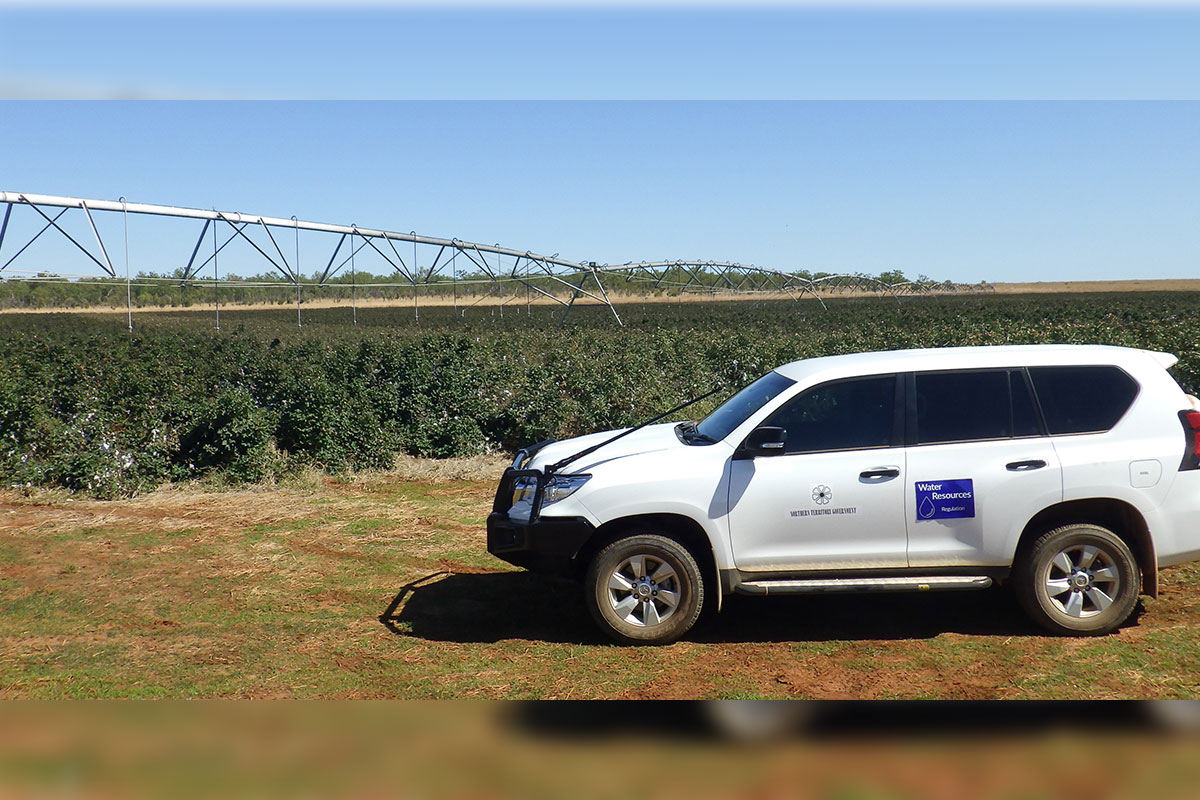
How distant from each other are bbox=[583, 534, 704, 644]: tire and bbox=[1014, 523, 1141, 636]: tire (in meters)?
2.21

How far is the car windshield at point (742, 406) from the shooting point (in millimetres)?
6441

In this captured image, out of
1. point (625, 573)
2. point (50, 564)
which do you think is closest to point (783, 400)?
point (625, 573)

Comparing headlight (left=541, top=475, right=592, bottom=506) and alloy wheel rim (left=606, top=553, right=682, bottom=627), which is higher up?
headlight (left=541, top=475, right=592, bottom=506)

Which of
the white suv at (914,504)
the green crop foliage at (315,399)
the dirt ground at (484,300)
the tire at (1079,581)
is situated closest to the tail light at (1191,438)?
the white suv at (914,504)

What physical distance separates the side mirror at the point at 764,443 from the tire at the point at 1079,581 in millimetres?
1801

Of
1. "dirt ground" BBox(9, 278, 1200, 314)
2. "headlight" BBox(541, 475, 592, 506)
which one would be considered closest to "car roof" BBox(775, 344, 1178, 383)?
"headlight" BBox(541, 475, 592, 506)

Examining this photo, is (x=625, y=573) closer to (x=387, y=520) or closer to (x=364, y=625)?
(x=364, y=625)

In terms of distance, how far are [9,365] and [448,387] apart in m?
6.48

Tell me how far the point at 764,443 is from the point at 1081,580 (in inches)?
90.3

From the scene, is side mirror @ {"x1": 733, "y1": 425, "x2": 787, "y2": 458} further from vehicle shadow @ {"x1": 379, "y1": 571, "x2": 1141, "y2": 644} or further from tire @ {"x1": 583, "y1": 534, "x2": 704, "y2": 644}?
vehicle shadow @ {"x1": 379, "y1": 571, "x2": 1141, "y2": 644}

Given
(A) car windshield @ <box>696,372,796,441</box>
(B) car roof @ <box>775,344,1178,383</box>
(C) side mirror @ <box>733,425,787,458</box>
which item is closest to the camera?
(C) side mirror @ <box>733,425,787,458</box>

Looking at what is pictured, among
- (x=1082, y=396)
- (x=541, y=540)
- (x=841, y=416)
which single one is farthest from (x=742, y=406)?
(x=1082, y=396)

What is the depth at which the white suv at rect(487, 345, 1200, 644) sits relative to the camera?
5.93 meters

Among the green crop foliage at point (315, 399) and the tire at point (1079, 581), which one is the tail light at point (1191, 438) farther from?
the green crop foliage at point (315, 399)
